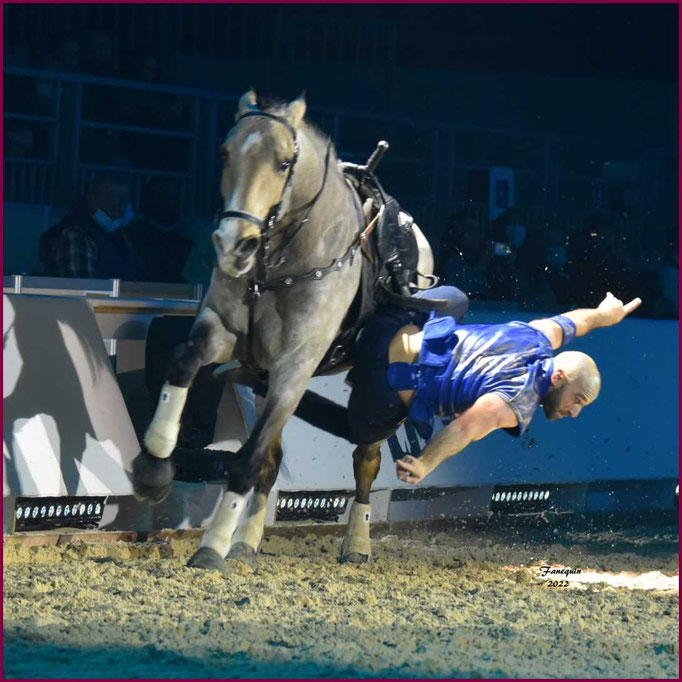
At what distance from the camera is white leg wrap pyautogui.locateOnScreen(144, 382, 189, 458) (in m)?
5.92

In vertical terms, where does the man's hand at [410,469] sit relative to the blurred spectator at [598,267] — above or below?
below

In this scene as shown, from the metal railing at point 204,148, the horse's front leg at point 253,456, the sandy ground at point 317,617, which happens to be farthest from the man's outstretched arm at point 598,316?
the metal railing at point 204,148

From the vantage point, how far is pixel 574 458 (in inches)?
352

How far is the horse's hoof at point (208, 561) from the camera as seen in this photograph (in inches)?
232

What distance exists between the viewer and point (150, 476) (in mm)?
5941

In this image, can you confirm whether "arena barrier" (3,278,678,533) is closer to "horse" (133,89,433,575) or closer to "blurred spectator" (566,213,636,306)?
"horse" (133,89,433,575)

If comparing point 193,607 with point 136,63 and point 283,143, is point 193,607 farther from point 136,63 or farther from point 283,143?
point 136,63

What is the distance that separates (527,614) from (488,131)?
23.8 ft

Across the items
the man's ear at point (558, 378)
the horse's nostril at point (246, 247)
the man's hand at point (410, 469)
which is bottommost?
the man's hand at point (410, 469)

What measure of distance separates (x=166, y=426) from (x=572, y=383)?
2.01 meters

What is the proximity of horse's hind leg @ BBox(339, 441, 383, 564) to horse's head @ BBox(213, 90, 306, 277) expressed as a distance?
5.85 feet

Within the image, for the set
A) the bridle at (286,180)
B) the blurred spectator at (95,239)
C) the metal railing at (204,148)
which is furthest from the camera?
the metal railing at (204,148)

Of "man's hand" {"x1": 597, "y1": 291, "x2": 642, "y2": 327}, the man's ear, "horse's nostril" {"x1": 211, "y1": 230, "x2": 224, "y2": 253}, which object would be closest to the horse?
"horse's nostril" {"x1": 211, "y1": 230, "x2": 224, "y2": 253}

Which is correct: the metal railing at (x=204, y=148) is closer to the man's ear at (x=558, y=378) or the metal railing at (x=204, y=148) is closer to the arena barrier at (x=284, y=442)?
the arena barrier at (x=284, y=442)
